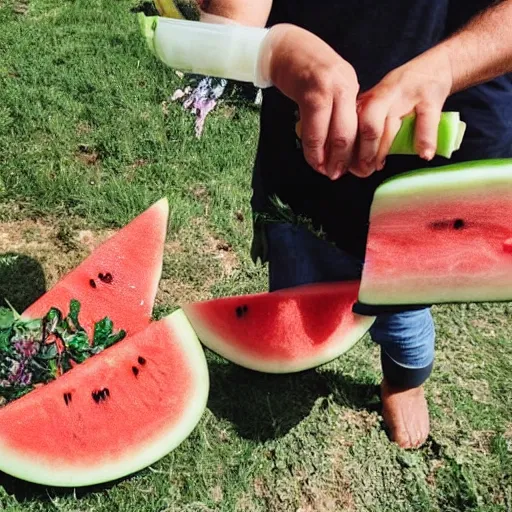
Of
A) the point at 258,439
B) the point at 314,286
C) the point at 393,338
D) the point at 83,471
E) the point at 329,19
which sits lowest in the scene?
the point at 258,439

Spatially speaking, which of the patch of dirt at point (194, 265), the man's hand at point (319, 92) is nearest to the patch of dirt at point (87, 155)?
the patch of dirt at point (194, 265)

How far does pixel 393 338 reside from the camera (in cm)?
188

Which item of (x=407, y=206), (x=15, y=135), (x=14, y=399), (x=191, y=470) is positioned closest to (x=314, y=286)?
(x=407, y=206)

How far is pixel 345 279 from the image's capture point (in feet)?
5.88

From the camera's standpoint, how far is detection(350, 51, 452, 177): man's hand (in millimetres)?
986

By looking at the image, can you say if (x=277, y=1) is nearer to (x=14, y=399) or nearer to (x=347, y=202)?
(x=347, y=202)

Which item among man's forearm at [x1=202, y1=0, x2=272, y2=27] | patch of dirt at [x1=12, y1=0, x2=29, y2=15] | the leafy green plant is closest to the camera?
man's forearm at [x1=202, y1=0, x2=272, y2=27]

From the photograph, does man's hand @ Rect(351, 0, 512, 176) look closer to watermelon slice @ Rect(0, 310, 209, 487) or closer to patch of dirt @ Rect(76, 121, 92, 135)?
watermelon slice @ Rect(0, 310, 209, 487)

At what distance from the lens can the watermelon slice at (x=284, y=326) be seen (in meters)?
1.77

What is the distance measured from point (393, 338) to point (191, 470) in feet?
2.25

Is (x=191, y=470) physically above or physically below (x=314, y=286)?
below

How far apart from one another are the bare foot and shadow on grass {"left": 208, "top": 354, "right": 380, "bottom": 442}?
0.10 metres

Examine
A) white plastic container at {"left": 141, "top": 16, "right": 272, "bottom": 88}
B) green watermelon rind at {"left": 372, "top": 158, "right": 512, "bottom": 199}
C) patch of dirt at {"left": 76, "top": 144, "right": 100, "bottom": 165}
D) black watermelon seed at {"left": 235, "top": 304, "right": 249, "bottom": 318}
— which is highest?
white plastic container at {"left": 141, "top": 16, "right": 272, "bottom": 88}

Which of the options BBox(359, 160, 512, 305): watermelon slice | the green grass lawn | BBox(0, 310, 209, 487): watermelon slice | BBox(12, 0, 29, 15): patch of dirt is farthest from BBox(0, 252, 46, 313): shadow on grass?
BBox(12, 0, 29, 15): patch of dirt
